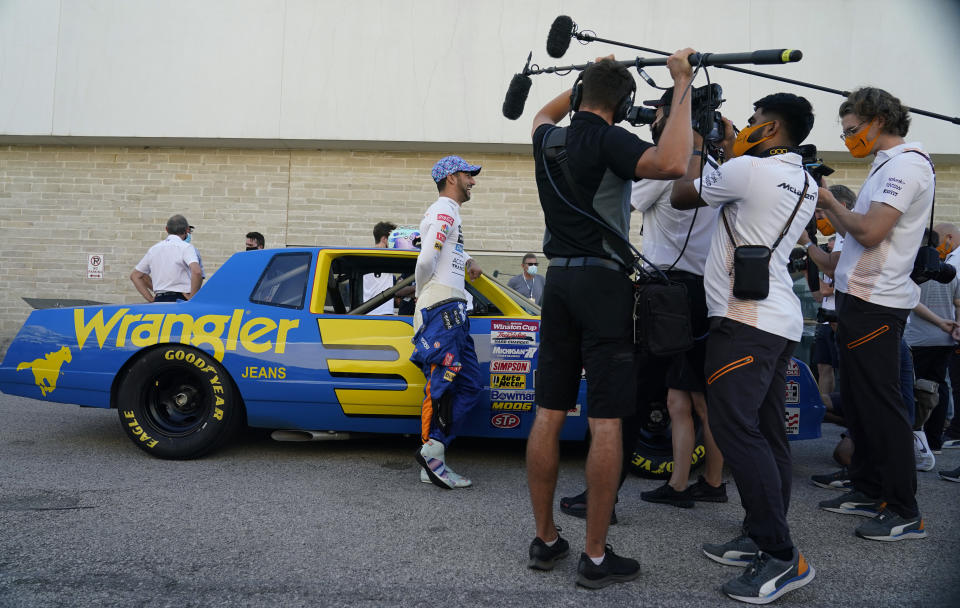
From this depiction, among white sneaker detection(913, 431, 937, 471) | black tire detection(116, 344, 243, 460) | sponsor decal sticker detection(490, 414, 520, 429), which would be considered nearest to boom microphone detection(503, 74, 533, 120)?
sponsor decal sticker detection(490, 414, 520, 429)

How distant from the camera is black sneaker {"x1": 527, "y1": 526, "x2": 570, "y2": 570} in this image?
2.50 meters

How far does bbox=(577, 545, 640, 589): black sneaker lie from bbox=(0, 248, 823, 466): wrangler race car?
153 centimetres

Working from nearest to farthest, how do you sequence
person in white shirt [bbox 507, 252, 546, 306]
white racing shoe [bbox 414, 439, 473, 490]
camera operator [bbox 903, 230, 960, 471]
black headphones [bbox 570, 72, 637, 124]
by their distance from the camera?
1. black headphones [bbox 570, 72, 637, 124]
2. white racing shoe [bbox 414, 439, 473, 490]
3. camera operator [bbox 903, 230, 960, 471]
4. person in white shirt [bbox 507, 252, 546, 306]

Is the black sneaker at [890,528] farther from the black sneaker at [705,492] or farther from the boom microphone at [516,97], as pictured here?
the boom microphone at [516,97]

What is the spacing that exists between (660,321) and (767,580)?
0.94m

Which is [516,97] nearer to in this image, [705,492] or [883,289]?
[883,289]

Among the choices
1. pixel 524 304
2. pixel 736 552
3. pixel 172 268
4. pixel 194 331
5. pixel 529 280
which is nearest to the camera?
pixel 736 552

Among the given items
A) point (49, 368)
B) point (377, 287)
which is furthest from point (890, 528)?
point (49, 368)

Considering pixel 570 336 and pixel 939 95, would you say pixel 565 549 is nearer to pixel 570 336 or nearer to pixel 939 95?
pixel 570 336

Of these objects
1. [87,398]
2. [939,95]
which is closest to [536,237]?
[939,95]

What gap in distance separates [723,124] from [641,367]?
1.13 m

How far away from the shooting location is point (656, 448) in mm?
3990

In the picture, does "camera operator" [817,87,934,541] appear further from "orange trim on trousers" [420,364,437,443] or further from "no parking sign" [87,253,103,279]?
"no parking sign" [87,253,103,279]

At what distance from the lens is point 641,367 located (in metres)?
Answer: 3.22
